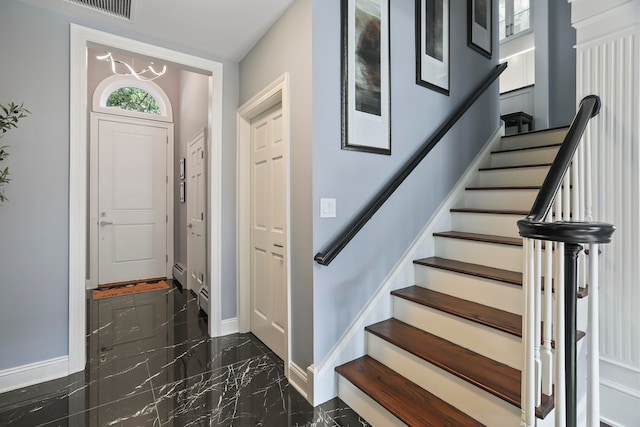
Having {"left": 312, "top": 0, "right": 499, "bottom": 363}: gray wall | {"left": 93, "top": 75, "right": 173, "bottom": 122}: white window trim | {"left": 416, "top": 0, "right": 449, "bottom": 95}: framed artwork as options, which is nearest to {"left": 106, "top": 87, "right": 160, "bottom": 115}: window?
{"left": 93, "top": 75, "right": 173, "bottom": 122}: white window trim

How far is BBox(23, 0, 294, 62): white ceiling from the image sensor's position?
6.98 ft

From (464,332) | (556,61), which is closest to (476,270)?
(464,332)

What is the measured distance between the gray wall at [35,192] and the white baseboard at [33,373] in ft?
0.13

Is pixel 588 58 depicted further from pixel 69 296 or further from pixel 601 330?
pixel 69 296

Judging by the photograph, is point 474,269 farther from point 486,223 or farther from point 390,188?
point 390,188

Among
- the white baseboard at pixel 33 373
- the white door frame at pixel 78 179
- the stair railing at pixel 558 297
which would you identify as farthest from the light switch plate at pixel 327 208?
the white baseboard at pixel 33 373

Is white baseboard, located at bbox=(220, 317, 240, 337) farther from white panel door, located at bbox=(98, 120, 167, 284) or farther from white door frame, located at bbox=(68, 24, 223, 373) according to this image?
white panel door, located at bbox=(98, 120, 167, 284)

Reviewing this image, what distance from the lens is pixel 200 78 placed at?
3957 millimetres

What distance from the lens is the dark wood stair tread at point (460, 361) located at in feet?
4.47

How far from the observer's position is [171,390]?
2.01 m

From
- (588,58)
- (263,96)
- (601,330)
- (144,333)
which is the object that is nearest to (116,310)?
(144,333)

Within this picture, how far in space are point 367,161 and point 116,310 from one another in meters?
3.35

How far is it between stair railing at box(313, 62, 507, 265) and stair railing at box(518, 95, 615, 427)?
0.98 m

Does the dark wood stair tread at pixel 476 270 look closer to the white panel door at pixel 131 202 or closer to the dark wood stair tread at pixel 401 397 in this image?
the dark wood stair tread at pixel 401 397
